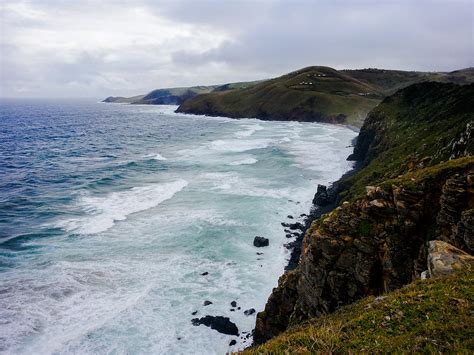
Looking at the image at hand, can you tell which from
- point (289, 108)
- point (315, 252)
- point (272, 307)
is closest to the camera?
point (315, 252)

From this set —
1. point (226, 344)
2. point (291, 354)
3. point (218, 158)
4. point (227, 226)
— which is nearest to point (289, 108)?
point (218, 158)

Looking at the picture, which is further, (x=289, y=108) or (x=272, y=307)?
(x=289, y=108)

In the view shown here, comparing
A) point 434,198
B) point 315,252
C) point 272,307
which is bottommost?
point 272,307

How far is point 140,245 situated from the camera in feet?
114

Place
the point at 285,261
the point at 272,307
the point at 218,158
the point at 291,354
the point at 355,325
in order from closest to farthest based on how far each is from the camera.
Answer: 1. the point at 291,354
2. the point at 355,325
3. the point at 272,307
4. the point at 285,261
5. the point at 218,158

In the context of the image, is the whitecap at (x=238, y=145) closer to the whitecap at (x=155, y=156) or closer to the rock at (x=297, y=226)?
the whitecap at (x=155, y=156)

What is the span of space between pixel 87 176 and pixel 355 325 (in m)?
59.4

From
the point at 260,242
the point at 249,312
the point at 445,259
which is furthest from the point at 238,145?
the point at 445,259

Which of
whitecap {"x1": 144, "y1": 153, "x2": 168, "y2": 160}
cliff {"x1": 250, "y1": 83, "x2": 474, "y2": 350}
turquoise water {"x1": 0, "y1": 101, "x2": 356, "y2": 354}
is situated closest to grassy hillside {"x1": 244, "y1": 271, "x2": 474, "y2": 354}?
cliff {"x1": 250, "y1": 83, "x2": 474, "y2": 350}

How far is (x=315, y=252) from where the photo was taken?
1842 cm

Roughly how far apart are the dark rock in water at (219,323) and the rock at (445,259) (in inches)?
537

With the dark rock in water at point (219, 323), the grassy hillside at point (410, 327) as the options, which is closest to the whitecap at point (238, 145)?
the dark rock in water at point (219, 323)

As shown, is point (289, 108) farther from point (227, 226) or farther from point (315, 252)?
point (315, 252)

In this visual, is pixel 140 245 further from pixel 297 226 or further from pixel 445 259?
pixel 445 259
